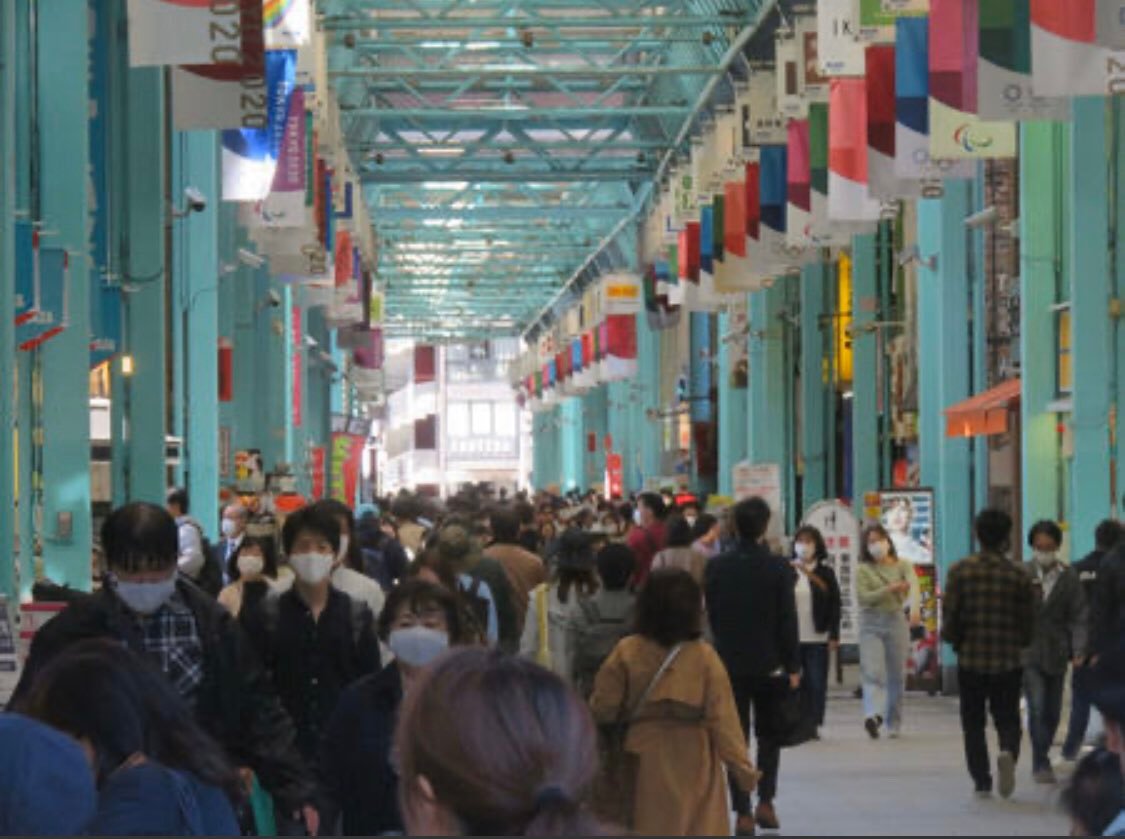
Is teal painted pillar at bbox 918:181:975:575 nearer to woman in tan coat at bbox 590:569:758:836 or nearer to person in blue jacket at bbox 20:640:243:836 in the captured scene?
woman in tan coat at bbox 590:569:758:836

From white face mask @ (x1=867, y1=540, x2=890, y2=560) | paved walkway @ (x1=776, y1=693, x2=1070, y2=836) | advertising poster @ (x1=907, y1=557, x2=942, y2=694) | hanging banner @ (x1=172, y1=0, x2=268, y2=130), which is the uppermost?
hanging banner @ (x1=172, y1=0, x2=268, y2=130)

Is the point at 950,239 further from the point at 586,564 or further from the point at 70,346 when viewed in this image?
the point at 586,564

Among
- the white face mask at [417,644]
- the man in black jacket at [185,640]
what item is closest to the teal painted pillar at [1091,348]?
the white face mask at [417,644]

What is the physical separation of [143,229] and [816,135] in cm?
730

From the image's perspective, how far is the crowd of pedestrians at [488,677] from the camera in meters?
3.18

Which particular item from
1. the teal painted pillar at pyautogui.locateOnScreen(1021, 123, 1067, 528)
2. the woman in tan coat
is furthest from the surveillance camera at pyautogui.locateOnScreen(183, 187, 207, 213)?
the woman in tan coat

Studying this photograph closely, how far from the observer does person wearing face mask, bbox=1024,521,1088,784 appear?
15.9 metres

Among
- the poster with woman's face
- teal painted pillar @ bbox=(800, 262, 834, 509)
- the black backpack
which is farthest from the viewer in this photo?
teal painted pillar @ bbox=(800, 262, 834, 509)

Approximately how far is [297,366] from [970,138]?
26485mm

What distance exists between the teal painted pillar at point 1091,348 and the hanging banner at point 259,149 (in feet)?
27.9

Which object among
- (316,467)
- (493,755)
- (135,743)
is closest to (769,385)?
(316,467)

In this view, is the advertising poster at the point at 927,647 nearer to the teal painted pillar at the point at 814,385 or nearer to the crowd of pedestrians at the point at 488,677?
the crowd of pedestrians at the point at 488,677

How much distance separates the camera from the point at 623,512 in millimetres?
32438

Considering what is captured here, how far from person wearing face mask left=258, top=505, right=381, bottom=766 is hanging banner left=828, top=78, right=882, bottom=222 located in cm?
1509
